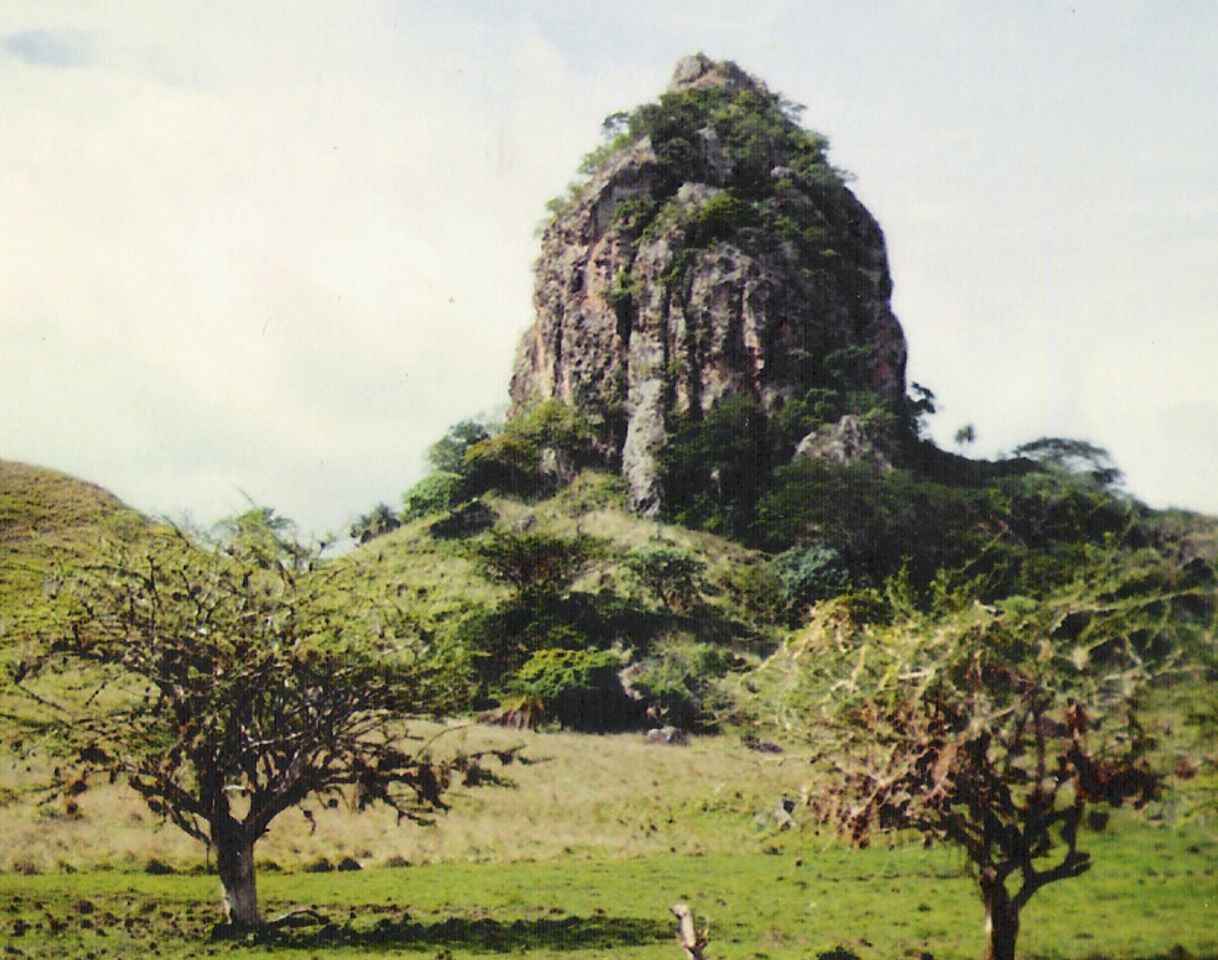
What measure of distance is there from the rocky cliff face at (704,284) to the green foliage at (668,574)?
2031 cm

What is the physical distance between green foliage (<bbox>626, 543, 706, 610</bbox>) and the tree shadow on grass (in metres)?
60.1

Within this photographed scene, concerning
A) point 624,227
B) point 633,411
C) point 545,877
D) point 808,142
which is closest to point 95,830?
point 545,877

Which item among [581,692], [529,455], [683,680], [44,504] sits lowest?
[581,692]

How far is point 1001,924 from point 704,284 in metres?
102

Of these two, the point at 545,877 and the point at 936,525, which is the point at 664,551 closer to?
the point at 936,525

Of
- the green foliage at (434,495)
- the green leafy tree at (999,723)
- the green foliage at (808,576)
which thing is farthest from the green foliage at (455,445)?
the green leafy tree at (999,723)

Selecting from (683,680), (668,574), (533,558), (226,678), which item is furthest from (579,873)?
(668,574)

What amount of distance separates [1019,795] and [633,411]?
100.0m

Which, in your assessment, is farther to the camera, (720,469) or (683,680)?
(720,469)

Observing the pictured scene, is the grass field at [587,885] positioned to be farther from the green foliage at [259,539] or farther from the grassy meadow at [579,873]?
the green foliage at [259,539]

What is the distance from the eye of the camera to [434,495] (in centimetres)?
11681

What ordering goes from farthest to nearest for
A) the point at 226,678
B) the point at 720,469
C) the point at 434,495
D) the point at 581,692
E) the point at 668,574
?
the point at 434,495 < the point at 720,469 < the point at 668,574 < the point at 581,692 < the point at 226,678

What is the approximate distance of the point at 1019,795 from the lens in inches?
656

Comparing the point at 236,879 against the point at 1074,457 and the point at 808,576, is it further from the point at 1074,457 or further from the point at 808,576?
the point at 1074,457
